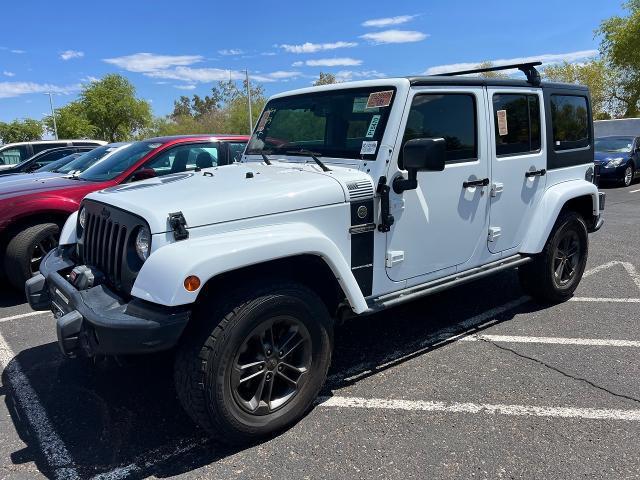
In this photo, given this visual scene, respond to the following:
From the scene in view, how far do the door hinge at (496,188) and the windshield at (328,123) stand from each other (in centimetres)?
116

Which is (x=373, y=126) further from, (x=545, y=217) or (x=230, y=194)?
(x=545, y=217)

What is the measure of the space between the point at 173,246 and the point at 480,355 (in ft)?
8.09

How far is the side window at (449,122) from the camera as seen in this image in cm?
343

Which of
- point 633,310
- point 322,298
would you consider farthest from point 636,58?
point 322,298

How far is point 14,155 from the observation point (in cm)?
1330

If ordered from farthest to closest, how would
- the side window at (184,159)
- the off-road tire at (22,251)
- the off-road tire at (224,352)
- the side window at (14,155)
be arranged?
the side window at (14,155) → the side window at (184,159) → the off-road tire at (22,251) → the off-road tire at (224,352)

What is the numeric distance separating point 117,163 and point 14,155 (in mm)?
9301

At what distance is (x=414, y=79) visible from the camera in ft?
11.2

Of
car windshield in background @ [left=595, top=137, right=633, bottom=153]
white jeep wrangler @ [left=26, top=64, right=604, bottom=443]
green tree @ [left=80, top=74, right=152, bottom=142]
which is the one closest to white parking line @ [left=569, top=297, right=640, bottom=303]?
white jeep wrangler @ [left=26, top=64, right=604, bottom=443]

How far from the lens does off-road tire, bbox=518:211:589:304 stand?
15.1 feet

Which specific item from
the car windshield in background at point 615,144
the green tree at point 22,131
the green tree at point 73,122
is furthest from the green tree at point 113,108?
the car windshield in background at point 615,144

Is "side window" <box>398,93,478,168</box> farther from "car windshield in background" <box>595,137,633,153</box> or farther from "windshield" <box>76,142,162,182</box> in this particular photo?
"car windshield in background" <box>595,137,633,153</box>

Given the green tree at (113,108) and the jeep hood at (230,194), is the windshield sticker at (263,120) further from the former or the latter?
the green tree at (113,108)

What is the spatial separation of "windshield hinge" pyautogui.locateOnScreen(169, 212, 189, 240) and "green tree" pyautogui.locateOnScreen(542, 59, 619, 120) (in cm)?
4497
